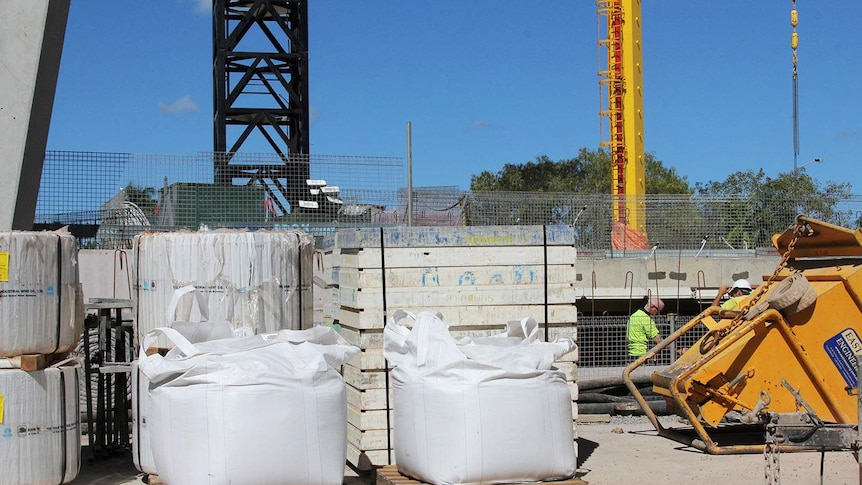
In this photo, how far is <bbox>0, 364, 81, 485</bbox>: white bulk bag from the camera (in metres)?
6.17

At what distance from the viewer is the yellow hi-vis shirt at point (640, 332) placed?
11867mm

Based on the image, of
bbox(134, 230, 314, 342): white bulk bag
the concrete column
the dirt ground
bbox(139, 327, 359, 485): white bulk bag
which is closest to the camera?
bbox(139, 327, 359, 485): white bulk bag

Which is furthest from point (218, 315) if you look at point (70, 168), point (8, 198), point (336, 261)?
point (70, 168)

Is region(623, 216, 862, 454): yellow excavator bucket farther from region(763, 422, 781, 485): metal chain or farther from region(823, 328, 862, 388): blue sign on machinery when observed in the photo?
region(763, 422, 781, 485): metal chain

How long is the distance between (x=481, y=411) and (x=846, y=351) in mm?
3747

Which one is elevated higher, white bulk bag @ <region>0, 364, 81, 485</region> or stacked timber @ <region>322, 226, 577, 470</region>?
stacked timber @ <region>322, 226, 577, 470</region>

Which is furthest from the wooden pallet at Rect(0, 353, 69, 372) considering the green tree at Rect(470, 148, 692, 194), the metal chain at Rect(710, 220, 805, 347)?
the green tree at Rect(470, 148, 692, 194)

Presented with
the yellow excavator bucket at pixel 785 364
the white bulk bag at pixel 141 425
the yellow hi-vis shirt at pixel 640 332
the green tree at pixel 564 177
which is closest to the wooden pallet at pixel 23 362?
the white bulk bag at pixel 141 425

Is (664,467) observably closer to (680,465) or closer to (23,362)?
(680,465)

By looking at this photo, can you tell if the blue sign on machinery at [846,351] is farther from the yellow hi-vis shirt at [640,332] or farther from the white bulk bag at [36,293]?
the white bulk bag at [36,293]

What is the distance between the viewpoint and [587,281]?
54.4ft

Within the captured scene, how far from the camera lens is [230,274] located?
6.16m

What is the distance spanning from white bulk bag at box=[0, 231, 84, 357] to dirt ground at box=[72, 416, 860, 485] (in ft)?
4.26

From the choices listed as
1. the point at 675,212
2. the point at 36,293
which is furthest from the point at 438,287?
the point at 675,212
